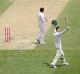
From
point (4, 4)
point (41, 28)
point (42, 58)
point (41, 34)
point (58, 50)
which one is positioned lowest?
point (42, 58)

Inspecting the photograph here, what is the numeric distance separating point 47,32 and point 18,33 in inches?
80.4

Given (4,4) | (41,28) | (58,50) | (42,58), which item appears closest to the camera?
(58,50)

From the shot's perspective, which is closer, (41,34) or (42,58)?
(42,58)

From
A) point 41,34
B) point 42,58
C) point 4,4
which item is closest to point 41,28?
point 41,34

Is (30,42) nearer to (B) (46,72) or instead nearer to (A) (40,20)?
(A) (40,20)

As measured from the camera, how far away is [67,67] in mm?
23406

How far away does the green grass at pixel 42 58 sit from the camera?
23.1 meters

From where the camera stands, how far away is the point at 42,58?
2527 centimetres

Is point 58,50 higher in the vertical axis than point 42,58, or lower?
higher

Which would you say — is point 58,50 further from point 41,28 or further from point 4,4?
point 4,4

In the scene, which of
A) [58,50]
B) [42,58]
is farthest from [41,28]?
[58,50]

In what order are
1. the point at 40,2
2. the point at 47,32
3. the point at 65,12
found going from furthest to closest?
the point at 40,2 → the point at 65,12 → the point at 47,32

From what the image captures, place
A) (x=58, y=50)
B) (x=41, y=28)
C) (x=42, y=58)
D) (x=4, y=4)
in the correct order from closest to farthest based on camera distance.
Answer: (x=58, y=50)
(x=42, y=58)
(x=41, y=28)
(x=4, y=4)

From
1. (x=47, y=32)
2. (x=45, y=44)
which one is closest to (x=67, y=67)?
(x=45, y=44)
